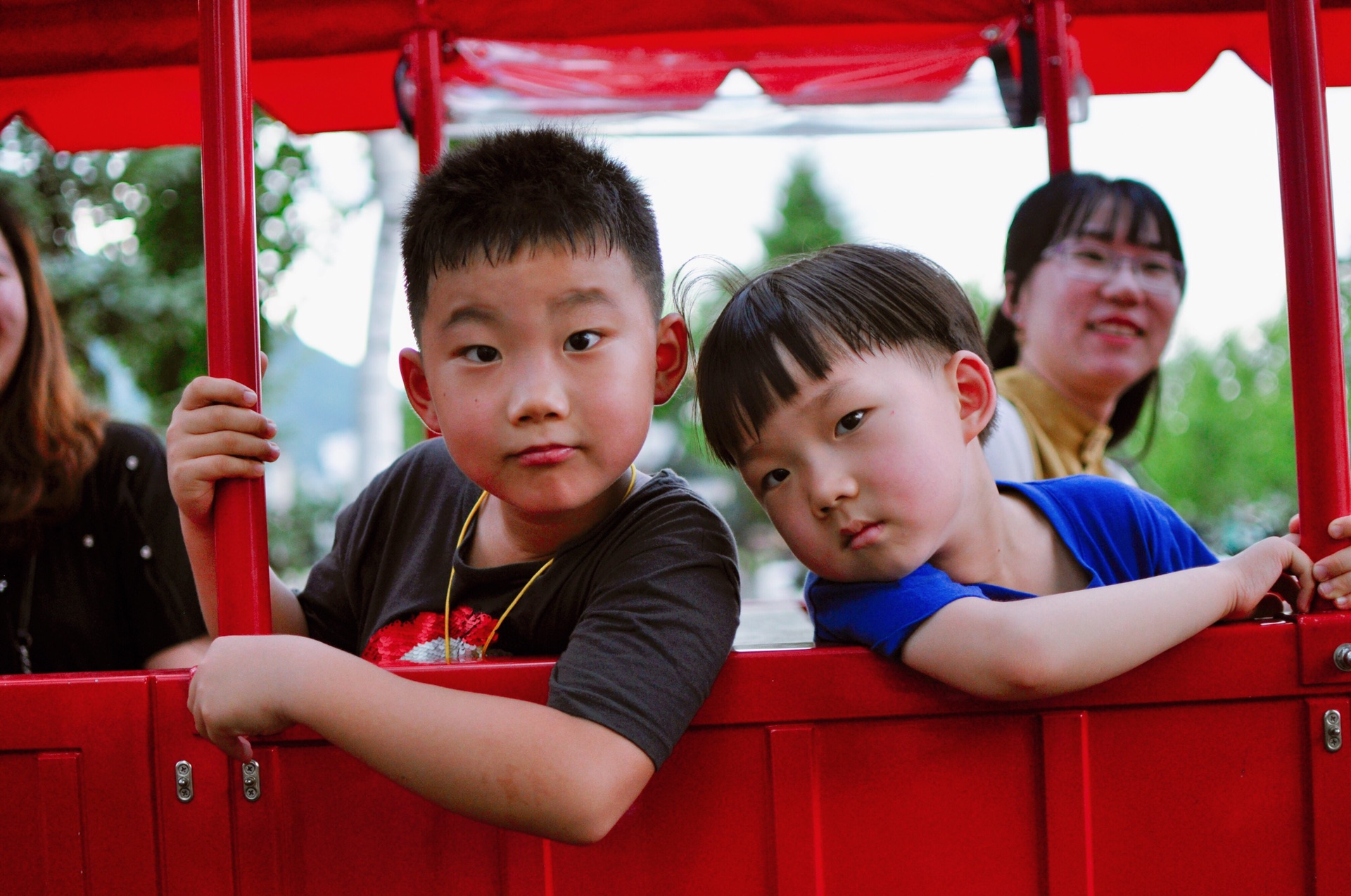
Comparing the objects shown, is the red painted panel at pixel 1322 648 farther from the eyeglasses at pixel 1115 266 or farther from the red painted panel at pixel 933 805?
the eyeglasses at pixel 1115 266

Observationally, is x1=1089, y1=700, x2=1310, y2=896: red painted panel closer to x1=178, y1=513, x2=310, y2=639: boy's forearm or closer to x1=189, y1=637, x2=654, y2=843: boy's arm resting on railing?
x1=189, y1=637, x2=654, y2=843: boy's arm resting on railing

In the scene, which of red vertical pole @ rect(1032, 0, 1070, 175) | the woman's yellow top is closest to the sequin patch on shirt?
the woman's yellow top

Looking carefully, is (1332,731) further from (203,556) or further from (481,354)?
(203,556)

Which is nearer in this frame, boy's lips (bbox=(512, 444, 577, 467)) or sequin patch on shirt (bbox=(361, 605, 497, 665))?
boy's lips (bbox=(512, 444, 577, 467))

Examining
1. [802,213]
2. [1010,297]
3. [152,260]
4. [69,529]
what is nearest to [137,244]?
[152,260]

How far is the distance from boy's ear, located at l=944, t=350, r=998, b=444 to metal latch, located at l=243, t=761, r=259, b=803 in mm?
1045

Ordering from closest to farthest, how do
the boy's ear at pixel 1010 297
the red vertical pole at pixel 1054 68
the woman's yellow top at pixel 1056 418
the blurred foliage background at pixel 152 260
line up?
the red vertical pole at pixel 1054 68 → the woman's yellow top at pixel 1056 418 → the boy's ear at pixel 1010 297 → the blurred foliage background at pixel 152 260

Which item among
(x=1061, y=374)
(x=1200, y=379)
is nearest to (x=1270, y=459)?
(x=1200, y=379)

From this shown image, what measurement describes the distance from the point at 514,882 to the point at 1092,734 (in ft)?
2.43

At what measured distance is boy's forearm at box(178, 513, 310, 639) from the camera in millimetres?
1477

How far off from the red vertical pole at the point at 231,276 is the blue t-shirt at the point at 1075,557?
2.42 ft

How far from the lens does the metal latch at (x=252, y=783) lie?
1.24 m

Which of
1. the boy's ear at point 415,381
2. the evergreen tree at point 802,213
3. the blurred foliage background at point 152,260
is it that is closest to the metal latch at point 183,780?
the boy's ear at point 415,381

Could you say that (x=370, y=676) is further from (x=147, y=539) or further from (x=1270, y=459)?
(x=1270, y=459)
